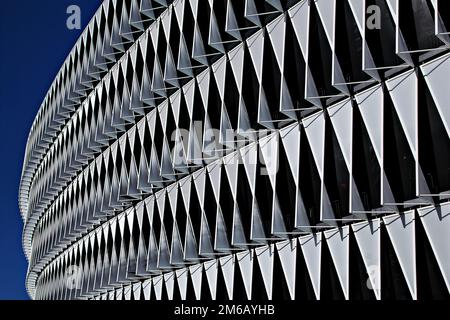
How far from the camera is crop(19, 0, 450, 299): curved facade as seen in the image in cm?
1847

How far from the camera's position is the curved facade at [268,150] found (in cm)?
1847

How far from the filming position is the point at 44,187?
61531 mm

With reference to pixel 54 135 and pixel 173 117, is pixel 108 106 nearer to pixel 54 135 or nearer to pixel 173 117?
pixel 173 117

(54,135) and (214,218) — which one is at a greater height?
(54,135)

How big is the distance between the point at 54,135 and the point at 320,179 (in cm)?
3871

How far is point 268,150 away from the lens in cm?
2506

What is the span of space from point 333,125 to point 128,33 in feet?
65.4

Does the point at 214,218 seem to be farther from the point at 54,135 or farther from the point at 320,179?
the point at 54,135
